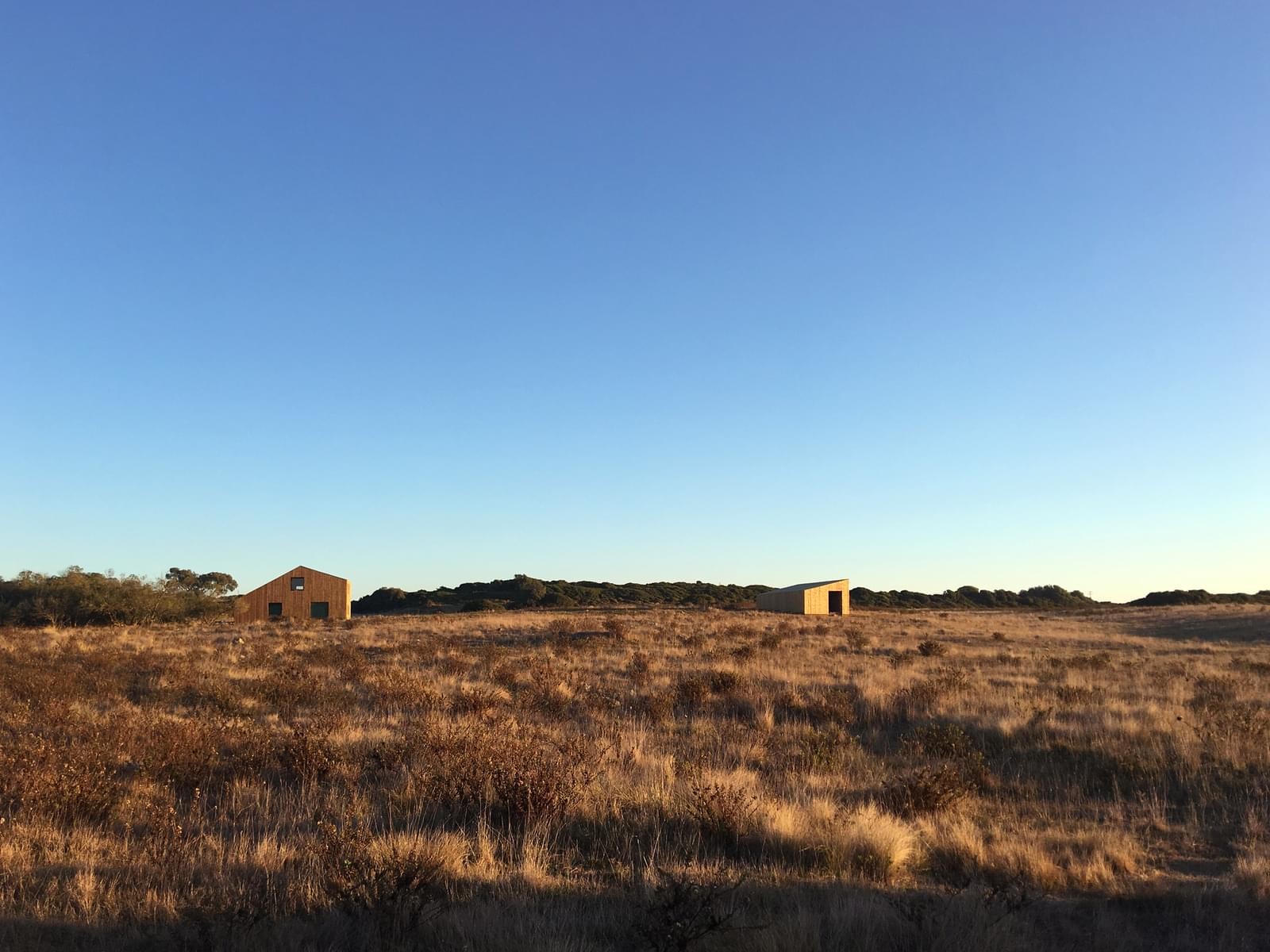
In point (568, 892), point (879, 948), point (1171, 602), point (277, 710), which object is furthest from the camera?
point (1171, 602)

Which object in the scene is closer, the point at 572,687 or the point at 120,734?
the point at 120,734

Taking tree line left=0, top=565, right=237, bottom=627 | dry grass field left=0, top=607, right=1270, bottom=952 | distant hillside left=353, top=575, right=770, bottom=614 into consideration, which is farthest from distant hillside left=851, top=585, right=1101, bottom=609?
dry grass field left=0, top=607, right=1270, bottom=952

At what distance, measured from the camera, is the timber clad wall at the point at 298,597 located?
50.9 metres

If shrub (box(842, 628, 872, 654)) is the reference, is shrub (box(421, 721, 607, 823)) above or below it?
above

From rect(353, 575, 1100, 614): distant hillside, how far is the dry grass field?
48791 millimetres

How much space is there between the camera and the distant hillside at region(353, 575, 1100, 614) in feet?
231

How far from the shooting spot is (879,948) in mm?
4047

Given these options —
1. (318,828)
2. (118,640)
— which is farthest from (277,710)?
(118,640)

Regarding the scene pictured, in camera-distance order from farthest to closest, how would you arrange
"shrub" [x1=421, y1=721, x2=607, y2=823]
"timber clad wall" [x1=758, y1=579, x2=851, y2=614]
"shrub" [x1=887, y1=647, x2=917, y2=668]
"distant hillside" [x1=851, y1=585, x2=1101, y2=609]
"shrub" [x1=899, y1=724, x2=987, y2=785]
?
1. "distant hillside" [x1=851, y1=585, x2=1101, y2=609]
2. "timber clad wall" [x1=758, y1=579, x2=851, y2=614]
3. "shrub" [x1=887, y1=647, x2=917, y2=668]
4. "shrub" [x1=899, y1=724, x2=987, y2=785]
5. "shrub" [x1=421, y1=721, x2=607, y2=823]

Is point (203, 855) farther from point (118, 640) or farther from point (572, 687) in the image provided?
point (118, 640)

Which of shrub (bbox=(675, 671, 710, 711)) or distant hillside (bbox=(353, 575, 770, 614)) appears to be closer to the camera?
shrub (bbox=(675, 671, 710, 711))

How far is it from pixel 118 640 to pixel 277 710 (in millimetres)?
18415

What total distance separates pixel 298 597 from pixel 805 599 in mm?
34770

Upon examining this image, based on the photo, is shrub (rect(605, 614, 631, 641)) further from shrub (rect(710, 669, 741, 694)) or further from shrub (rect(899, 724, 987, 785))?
shrub (rect(899, 724, 987, 785))
